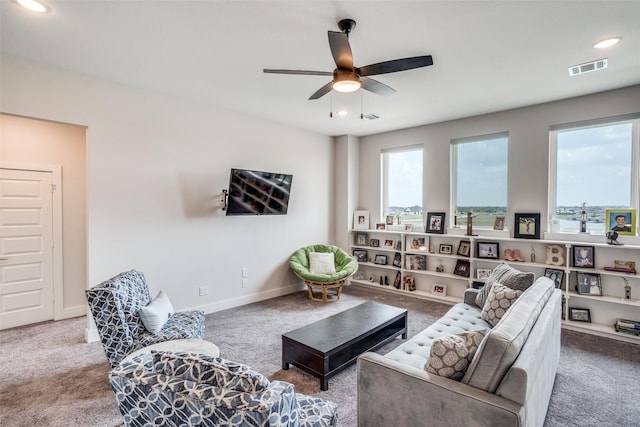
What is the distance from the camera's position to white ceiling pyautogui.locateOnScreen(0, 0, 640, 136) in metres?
2.22

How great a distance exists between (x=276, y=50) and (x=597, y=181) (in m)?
4.16

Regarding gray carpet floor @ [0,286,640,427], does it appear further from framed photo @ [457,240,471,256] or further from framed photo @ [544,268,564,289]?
framed photo @ [457,240,471,256]

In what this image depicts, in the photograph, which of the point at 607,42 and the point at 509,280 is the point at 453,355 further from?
the point at 607,42

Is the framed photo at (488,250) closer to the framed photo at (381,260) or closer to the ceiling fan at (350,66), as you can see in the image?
the framed photo at (381,260)

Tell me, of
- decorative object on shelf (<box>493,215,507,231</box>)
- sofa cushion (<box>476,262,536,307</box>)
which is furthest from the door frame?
decorative object on shelf (<box>493,215,507,231</box>)

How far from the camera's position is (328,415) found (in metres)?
1.50

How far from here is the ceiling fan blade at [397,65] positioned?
2.26m

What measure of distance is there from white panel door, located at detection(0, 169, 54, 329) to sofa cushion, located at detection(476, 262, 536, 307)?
5238mm

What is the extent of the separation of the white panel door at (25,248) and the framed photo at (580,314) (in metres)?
6.63

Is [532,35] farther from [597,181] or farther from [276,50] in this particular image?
[597,181]

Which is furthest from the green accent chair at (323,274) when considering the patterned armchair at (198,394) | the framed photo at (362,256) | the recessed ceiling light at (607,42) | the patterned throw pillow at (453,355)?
the recessed ceiling light at (607,42)

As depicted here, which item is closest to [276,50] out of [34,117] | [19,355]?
[34,117]

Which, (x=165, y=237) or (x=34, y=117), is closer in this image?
(x=34, y=117)

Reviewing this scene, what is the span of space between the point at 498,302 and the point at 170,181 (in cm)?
387
